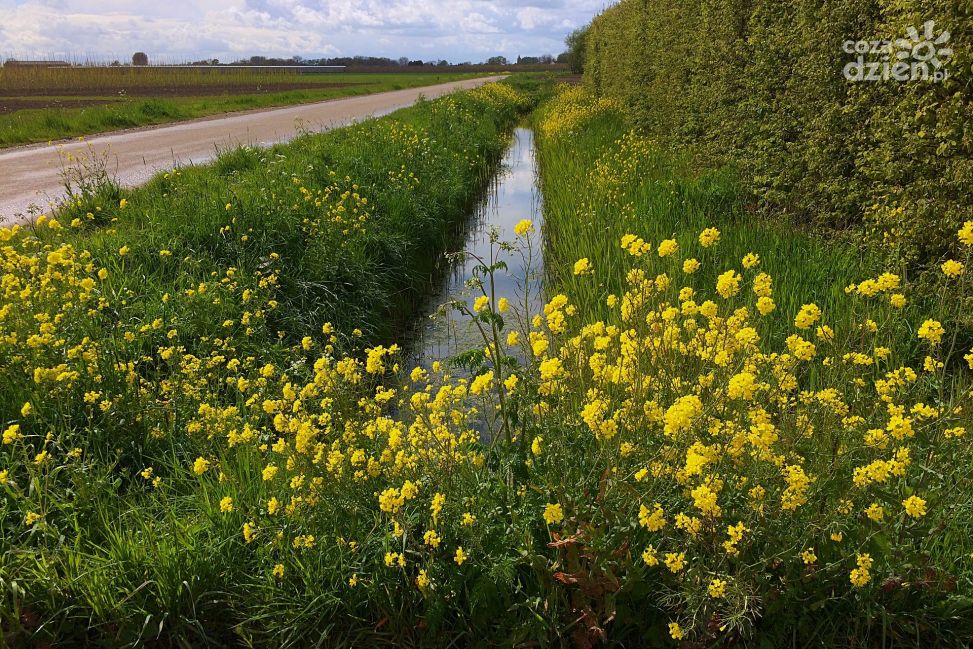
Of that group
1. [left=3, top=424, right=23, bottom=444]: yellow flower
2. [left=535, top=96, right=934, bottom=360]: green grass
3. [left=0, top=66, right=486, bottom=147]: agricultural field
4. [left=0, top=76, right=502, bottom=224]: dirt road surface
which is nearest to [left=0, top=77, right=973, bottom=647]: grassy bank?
[left=3, top=424, right=23, bottom=444]: yellow flower

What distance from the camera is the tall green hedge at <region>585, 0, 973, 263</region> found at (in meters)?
3.72

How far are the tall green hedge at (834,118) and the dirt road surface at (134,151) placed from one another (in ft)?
23.6

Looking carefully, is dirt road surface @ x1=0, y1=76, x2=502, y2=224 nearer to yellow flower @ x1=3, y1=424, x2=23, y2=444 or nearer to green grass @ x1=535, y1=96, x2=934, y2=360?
yellow flower @ x1=3, y1=424, x2=23, y2=444

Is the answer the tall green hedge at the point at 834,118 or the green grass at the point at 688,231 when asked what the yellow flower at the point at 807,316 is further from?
the tall green hedge at the point at 834,118

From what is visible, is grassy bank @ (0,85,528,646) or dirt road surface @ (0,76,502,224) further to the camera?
dirt road surface @ (0,76,502,224)

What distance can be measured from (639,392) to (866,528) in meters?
0.92

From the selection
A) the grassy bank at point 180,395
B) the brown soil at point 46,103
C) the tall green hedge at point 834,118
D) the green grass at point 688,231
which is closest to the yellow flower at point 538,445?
the grassy bank at point 180,395

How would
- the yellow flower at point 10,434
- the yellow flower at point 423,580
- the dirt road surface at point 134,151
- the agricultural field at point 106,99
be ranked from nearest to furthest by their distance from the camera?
the yellow flower at point 423,580, the yellow flower at point 10,434, the dirt road surface at point 134,151, the agricultural field at point 106,99

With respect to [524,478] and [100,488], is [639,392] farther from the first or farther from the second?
[100,488]

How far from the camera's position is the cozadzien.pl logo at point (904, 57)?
12.3ft

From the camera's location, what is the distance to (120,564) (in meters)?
2.35

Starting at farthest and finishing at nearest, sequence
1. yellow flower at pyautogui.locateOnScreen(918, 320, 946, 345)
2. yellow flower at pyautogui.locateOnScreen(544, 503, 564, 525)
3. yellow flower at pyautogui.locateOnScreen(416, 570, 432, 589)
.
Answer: yellow flower at pyautogui.locateOnScreen(918, 320, 946, 345), yellow flower at pyautogui.locateOnScreen(416, 570, 432, 589), yellow flower at pyautogui.locateOnScreen(544, 503, 564, 525)

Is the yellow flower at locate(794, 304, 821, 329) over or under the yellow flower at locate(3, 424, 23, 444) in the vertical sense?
over

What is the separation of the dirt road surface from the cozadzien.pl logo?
7.28 m
